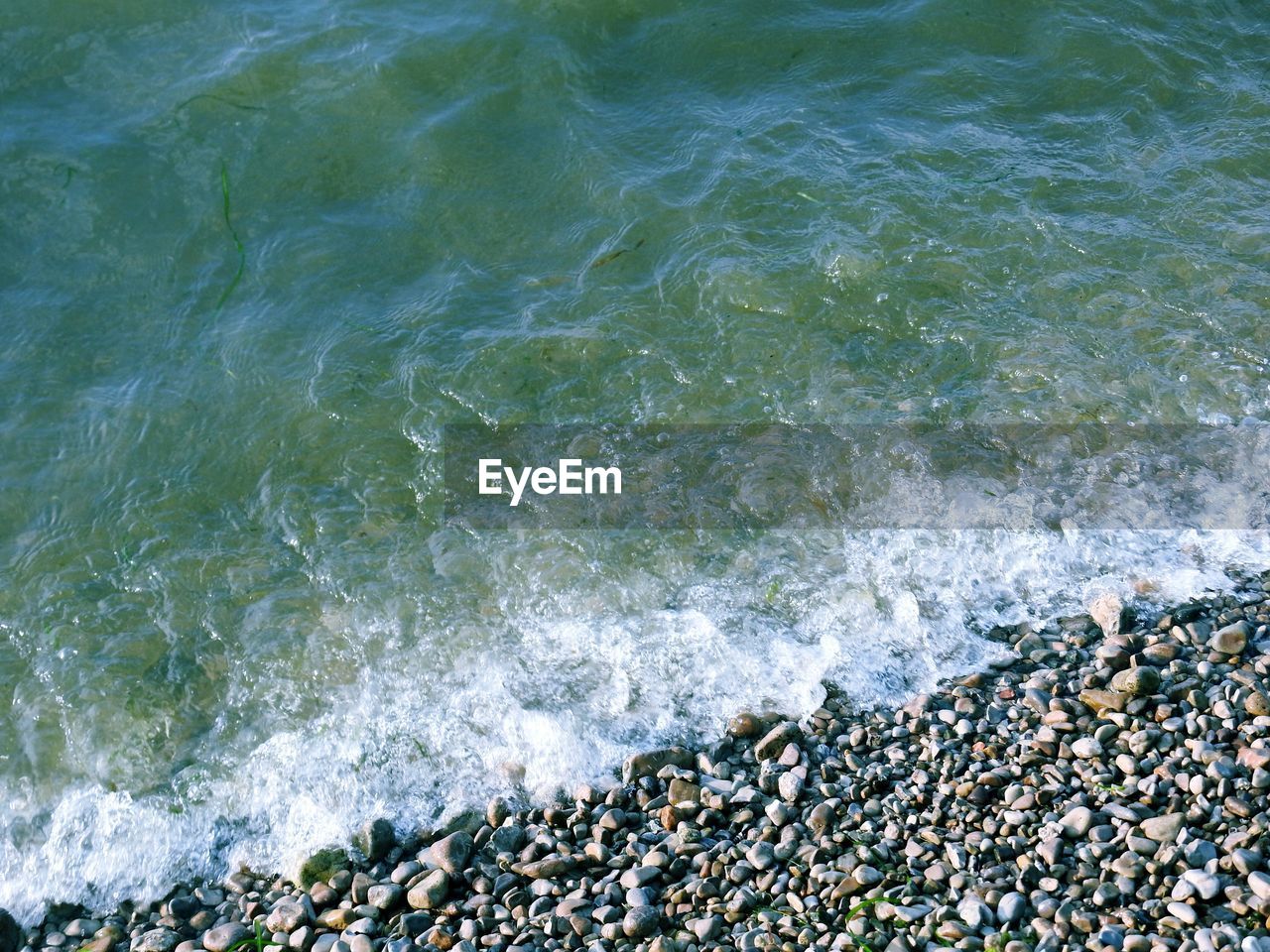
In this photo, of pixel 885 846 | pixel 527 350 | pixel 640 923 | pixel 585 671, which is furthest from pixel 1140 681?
pixel 527 350

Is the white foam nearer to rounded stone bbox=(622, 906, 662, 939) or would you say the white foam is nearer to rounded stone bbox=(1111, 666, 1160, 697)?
rounded stone bbox=(1111, 666, 1160, 697)

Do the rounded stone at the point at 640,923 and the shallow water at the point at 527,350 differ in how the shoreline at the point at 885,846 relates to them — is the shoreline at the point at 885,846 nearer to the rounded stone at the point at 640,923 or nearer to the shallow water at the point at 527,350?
the rounded stone at the point at 640,923

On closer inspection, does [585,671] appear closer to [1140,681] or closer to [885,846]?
[885,846]

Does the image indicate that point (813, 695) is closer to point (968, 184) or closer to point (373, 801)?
point (373, 801)

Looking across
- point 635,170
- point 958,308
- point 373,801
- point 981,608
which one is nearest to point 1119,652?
point 981,608

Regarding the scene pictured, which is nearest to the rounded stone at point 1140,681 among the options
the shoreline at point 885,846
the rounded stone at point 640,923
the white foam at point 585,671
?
the shoreline at point 885,846

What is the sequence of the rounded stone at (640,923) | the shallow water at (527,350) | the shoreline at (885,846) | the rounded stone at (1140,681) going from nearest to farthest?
the shoreline at (885,846)
the rounded stone at (640,923)
the rounded stone at (1140,681)
the shallow water at (527,350)

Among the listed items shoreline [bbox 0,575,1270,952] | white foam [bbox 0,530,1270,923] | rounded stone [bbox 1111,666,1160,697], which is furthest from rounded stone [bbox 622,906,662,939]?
rounded stone [bbox 1111,666,1160,697]
